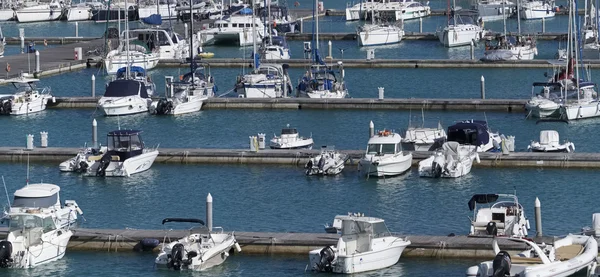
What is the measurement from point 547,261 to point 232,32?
64285mm

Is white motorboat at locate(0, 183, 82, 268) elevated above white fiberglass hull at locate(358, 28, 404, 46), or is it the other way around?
white fiberglass hull at locate(358, 28, 404, 46)

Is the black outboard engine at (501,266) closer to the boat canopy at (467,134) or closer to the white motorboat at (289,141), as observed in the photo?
A: the boat canopy at (467,134)

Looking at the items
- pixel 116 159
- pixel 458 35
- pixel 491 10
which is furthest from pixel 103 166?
pixel 491 10

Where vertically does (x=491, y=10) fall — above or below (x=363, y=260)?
Answer: above

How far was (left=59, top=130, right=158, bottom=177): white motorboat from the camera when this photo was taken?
Answer: 2140 inches

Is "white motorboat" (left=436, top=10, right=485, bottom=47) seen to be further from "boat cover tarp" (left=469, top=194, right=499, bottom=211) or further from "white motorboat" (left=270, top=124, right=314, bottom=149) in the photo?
"boat cover tarp" (left=469, top=194, right=499, bottom=211)

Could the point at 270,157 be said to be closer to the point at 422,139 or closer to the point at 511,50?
the point at 422,139

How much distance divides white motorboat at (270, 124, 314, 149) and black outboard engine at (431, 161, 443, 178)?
6636mm

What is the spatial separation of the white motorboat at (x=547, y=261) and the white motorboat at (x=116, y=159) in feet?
60.0

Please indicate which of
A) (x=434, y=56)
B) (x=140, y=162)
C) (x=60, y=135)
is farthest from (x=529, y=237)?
(x=434, y=56)

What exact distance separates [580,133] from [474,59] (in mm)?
24671

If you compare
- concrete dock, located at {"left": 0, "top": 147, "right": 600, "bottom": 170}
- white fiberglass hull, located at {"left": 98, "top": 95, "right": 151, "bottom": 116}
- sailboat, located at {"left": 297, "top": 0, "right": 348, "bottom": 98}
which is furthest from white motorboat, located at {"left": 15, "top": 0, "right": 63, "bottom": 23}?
concrete dock, located at {"left": 0, "top": 147, "right": 600, "bottom": 170}

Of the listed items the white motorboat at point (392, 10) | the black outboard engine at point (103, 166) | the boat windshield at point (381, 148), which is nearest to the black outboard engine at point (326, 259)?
the boat windshield at point (381, 148)

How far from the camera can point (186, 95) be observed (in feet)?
229
